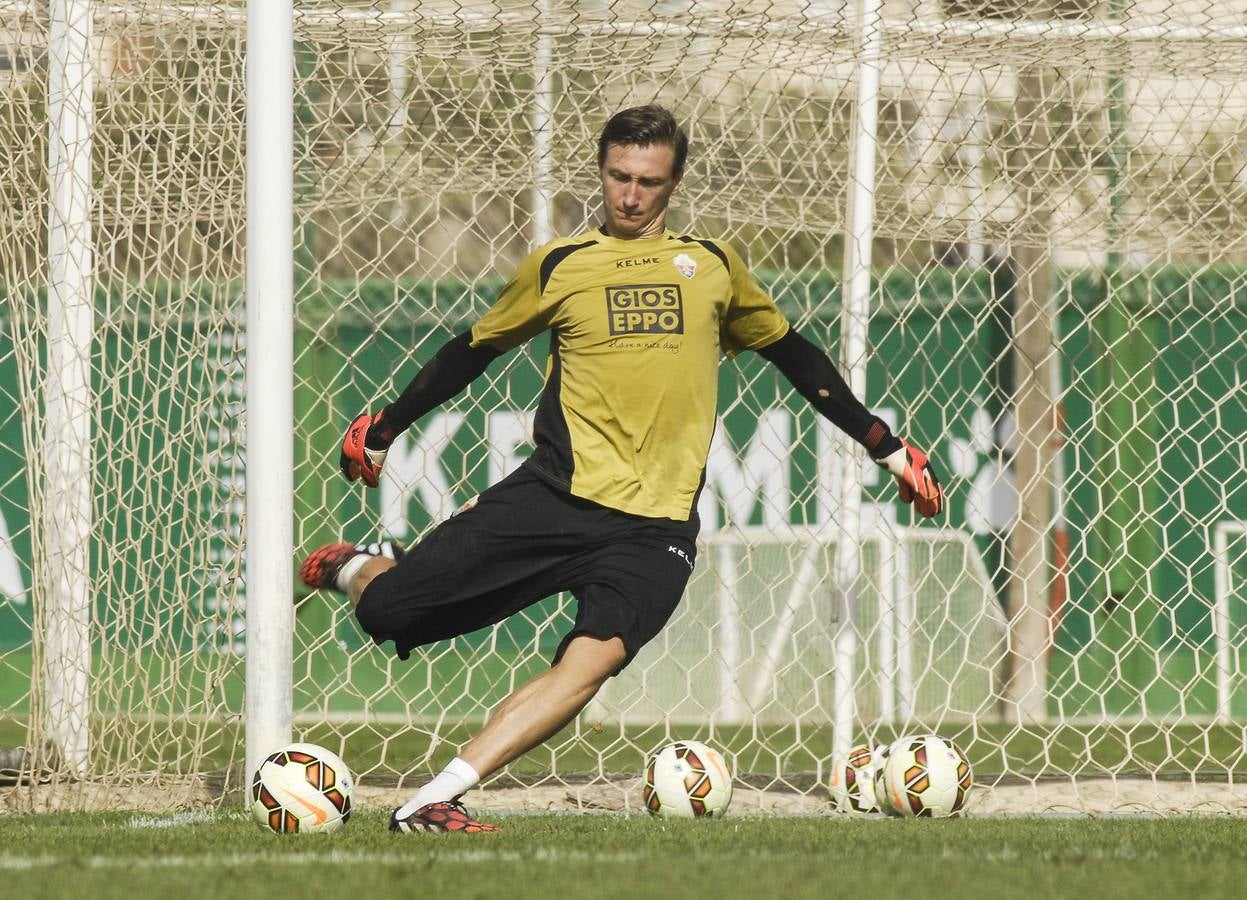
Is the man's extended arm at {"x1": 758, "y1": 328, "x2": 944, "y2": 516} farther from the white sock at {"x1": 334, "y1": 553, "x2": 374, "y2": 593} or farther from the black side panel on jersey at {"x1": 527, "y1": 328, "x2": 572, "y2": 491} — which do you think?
the white sock at {"x1": 334, "y1": 553, "x2": 374, "y2": 593}

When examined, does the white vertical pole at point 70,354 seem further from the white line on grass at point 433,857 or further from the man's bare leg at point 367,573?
the white line on grass at point 433,857

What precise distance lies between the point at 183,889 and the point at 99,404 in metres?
2.84

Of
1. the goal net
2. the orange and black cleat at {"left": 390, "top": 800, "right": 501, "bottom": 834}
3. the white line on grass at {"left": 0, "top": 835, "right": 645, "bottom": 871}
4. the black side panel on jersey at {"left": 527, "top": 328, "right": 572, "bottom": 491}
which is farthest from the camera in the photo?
the goal net

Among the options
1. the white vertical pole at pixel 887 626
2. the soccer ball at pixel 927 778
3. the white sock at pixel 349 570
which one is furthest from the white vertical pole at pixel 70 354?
the white vertical pole at pixel 887 626

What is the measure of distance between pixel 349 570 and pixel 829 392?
157 centimetres

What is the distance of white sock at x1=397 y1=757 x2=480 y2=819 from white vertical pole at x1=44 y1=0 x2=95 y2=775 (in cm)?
172

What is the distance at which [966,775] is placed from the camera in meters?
5.04

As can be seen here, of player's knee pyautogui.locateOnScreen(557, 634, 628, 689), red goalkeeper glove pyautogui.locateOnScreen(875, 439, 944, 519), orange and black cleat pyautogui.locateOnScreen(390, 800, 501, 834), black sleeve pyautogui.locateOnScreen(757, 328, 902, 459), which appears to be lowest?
orange and black cleat pyautogui.locateOnScreen(390, 800, 501, 834)

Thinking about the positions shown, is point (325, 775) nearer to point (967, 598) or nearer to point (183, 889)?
point (183, 889)

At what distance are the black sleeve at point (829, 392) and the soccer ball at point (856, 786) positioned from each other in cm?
108

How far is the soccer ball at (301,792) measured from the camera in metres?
4.32

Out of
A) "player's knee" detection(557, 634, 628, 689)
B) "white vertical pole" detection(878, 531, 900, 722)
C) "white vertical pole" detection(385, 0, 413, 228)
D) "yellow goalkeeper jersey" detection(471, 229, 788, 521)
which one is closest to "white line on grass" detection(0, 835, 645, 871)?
"player's knee" detection(557, 634, 628, 689)

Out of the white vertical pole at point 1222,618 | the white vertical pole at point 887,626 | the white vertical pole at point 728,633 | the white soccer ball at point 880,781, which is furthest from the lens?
the white vertical pole at point 728,633

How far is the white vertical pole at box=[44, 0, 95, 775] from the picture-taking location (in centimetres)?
547
